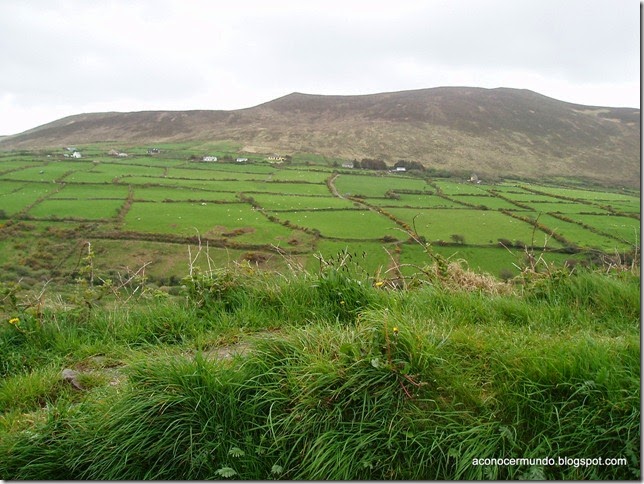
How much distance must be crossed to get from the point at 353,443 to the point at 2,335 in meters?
4.24

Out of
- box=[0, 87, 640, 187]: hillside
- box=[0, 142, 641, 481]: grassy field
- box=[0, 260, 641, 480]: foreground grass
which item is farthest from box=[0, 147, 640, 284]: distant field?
box=[0, 87, 640, 187]: hillside

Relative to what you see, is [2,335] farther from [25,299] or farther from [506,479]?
[506,479]

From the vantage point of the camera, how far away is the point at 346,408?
10.0 ft

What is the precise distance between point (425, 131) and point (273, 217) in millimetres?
117155

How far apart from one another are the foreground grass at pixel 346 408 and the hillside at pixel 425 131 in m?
125

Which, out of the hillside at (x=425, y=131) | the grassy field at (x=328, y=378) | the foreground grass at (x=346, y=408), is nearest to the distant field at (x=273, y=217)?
the grassy field at (x=328, y=378)

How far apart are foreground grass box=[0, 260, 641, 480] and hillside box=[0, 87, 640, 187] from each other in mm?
124825

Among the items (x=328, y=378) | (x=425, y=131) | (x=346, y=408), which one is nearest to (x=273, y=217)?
(x=328, y=378)

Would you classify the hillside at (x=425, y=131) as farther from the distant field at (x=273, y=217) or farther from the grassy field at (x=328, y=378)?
the grassy field at (x=328, y=378)

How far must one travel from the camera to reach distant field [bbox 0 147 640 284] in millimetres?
39906

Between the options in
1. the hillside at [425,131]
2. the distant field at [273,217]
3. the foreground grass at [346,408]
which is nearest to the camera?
the foreground grass at [346,408]

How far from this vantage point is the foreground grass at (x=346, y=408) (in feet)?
9.07

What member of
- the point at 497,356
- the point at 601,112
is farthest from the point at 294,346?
the point at 601,112

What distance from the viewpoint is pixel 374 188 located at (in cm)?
7556
